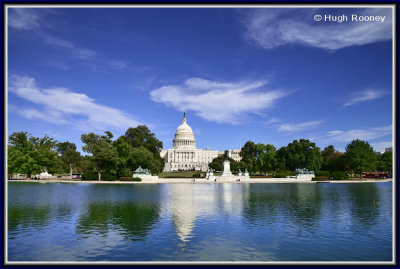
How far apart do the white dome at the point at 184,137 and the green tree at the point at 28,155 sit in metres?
112

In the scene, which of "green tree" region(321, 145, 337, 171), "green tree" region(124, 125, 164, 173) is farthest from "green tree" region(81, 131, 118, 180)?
"green tree" region(321, 145, 337, 171)

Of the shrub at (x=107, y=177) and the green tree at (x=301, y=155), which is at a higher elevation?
the green tree at (x=301, y=155)

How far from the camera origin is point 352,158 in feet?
249

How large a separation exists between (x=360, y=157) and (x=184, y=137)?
111 meters

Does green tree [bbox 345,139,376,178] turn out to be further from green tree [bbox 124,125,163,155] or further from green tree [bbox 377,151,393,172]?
green tree [bbox 124,125,163,155]

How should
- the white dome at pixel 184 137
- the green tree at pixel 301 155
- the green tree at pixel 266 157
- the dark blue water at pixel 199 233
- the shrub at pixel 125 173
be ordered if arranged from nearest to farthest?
the dark blue water at pixel 199 233, the shrub at pixel 125 173, the green tree at pixel 301 155, the green tree at pixel 266 157, the white dome at pixel 184 137

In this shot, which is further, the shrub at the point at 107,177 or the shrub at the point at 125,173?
the shrub at the point at 125,173

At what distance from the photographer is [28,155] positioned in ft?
204

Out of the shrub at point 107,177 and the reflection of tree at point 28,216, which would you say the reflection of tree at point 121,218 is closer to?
the reflection of tree at point 28,216

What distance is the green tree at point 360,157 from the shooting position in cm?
7488

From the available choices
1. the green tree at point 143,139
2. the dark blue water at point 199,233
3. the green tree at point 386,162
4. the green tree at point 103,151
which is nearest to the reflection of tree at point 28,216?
the dark blue water at point 199,233

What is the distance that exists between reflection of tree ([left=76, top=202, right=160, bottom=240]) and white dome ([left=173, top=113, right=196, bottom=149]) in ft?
502
